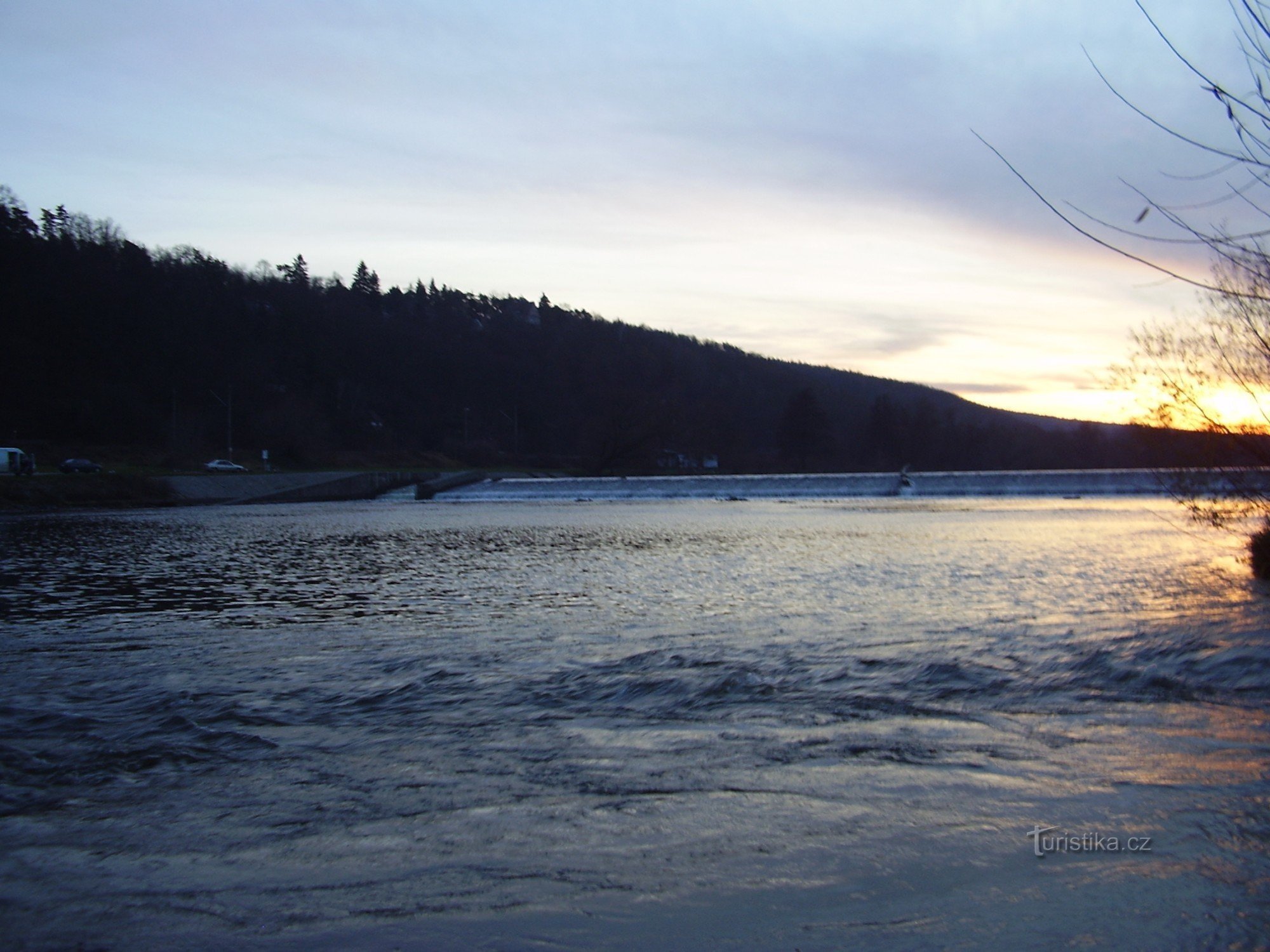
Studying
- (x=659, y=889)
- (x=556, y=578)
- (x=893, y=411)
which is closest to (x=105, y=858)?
(x=659, y=889)

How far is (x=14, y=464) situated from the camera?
149 feet

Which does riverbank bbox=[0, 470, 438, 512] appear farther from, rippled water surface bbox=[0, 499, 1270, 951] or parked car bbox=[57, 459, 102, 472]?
rippled water surface bbox=[0, 499, 1270, 951]

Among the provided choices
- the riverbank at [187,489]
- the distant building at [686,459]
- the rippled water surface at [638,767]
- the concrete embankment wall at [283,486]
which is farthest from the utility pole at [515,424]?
the rippled water surface at [638,767]

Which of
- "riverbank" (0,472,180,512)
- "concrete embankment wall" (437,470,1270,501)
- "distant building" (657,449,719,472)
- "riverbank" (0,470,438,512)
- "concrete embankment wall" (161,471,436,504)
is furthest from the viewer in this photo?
"distant building" (657,449,719,472)

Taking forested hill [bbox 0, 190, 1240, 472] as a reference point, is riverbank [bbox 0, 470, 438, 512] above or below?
below

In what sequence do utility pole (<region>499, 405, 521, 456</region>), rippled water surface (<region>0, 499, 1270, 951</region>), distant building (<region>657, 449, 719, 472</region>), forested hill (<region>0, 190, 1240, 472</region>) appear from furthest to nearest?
utility pole (<region>499, 405, 521, 456</region>)
distant building (<region>657, 449, 719, 472</region>)
forested hill (<region>0, 190, 1240, 472</region>)
rippled water surface (<region>0, 499, 1270, 951</region>)

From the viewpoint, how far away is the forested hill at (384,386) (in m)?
82.4

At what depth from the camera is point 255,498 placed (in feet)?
165

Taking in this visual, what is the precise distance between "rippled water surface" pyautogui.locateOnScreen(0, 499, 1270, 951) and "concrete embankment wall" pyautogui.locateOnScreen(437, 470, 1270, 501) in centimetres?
3973

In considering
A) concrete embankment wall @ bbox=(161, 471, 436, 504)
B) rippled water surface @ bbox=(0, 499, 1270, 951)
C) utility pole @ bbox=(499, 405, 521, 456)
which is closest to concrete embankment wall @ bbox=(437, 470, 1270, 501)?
concrete embankment wall @ bbox=(161, 471, 436, 504)

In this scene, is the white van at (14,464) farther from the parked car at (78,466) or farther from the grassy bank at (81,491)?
the parked car at (78,466)

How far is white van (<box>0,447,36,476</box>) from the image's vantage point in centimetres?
4478
